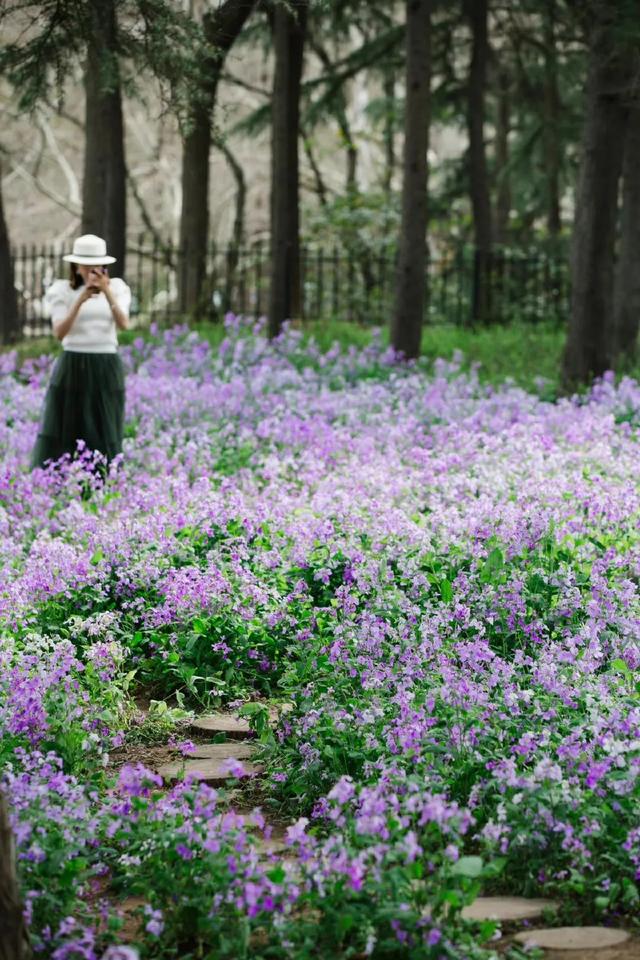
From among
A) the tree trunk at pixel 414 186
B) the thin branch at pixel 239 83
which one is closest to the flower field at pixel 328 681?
the tree trunk at pixel 414 186

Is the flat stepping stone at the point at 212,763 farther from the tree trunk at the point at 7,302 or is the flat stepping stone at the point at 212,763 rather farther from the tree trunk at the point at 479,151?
the tree trunk at the point at 479,151

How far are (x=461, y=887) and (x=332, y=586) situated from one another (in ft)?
10.0

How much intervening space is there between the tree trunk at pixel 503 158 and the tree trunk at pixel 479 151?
112 inches

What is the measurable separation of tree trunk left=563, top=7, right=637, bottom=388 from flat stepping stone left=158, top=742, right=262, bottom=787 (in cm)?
855

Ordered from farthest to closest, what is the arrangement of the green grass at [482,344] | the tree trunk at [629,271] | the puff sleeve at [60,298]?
the tree trunk at [629,271] → the green grass at [482,344] → the puff sleeve at [60,298]

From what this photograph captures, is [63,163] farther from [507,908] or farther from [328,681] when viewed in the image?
[507,908]

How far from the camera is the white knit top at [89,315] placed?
29.0ft

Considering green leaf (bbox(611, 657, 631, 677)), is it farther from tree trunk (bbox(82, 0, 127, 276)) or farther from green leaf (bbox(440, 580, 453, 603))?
tree trunk (bbox(82, 0, 127, 276))

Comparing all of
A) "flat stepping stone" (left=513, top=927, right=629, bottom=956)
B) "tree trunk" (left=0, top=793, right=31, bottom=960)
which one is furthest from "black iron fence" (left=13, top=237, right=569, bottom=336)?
"tree trunk" (left=0, top=793, right=31, bottom=960)

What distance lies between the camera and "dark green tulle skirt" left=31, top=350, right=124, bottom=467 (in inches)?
353

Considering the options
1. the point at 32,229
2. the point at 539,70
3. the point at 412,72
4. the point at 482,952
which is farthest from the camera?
the point at 32,229

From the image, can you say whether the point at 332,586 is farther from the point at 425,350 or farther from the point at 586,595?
the point at 425,350

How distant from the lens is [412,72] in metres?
14.0

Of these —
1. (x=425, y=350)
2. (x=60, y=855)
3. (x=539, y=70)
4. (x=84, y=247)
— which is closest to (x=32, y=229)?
(x=539, y=70)
